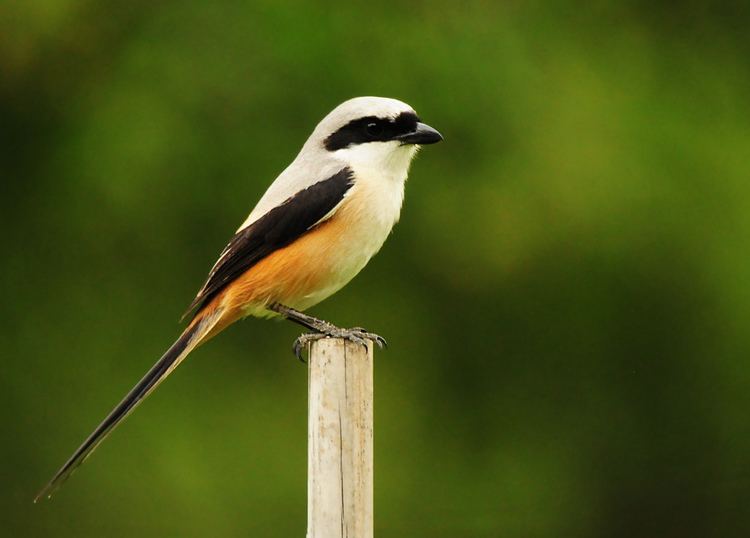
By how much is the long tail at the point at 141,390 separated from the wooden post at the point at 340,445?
80 centimetres

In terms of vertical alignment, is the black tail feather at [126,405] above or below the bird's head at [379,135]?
below

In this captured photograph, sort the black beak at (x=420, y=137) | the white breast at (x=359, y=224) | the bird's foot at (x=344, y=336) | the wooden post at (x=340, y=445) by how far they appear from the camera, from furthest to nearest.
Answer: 1. the black beak at (x=420, y=137)
2. the white breast at (x=359, y=224)
3. the bird's foot at (x=344, y=336)
4. the wooden post at (x=340, y=445)

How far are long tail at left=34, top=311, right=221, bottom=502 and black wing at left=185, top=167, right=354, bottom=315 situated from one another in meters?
0.12

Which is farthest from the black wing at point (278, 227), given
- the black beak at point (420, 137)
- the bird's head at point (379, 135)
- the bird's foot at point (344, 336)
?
the bird's foot at point (344, 336)

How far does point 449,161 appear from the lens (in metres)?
7.92

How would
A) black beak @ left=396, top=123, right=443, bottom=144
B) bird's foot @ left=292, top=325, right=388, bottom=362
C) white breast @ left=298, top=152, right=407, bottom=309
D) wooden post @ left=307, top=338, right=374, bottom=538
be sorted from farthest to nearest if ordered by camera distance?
black beak @ left=396, top=123, right=443, bottom=144, white breast @ left=298, top=152, right=407, bottom=309, bird's foot @ left=292, top=325, right=388, bottom=362, wooden post @ left=307, top=338, right=374, bottom=538

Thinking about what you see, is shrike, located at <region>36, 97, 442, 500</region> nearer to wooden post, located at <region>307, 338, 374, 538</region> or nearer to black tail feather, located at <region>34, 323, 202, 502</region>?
black tail feather, located at <region>34, 323, 202, 502</region>

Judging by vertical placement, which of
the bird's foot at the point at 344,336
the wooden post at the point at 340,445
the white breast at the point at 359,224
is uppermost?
the white breast at the point at 359,224

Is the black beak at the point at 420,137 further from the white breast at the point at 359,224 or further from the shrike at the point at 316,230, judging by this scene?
the white breast at the point at 359,224

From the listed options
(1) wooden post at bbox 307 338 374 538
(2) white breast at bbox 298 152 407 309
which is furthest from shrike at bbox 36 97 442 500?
(1) wooden post at bbox 307 338 374 538

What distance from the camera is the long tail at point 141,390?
4023mm

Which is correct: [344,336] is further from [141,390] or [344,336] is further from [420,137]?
[420,137]

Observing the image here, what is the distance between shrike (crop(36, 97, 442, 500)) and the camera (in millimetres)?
4512

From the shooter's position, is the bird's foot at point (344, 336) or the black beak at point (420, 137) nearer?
the bird's foot at point (344, 336)
